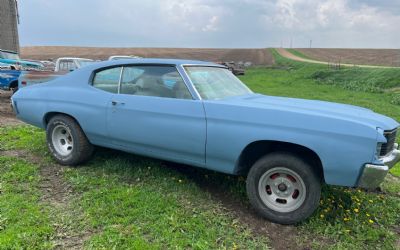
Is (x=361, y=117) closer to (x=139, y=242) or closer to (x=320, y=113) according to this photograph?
(x=320, y=113)

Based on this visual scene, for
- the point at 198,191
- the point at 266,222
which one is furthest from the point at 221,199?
the point at 266,222

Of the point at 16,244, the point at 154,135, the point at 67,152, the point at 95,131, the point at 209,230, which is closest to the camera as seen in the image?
the point at 16,244

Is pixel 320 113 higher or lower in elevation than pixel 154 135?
higher

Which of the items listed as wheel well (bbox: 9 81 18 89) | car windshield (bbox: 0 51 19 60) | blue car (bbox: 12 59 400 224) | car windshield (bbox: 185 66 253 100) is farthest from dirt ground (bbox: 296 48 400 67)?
blue car (bbox: 12 59 400 224)

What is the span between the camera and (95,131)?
4867mm

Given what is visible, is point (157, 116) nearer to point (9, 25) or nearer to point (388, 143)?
point (388, 143)

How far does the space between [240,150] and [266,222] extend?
796 millimetres

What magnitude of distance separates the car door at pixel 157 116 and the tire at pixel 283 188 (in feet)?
2.19

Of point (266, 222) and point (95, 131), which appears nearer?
point (266, 222)

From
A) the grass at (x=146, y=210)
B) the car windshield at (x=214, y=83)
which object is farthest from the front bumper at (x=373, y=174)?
the car windshield at (x=214, y=83)

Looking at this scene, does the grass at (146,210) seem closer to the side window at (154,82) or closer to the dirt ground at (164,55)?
the side window at (154,82)

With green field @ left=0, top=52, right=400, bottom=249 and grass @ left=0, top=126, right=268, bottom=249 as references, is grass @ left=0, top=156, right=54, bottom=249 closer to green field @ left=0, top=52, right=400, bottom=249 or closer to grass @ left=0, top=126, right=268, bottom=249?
green field @ left=0, top=52, right=400, bottom=249

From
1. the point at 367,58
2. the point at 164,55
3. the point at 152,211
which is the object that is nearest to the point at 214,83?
the point at 152,211

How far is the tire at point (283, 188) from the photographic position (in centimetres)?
367
